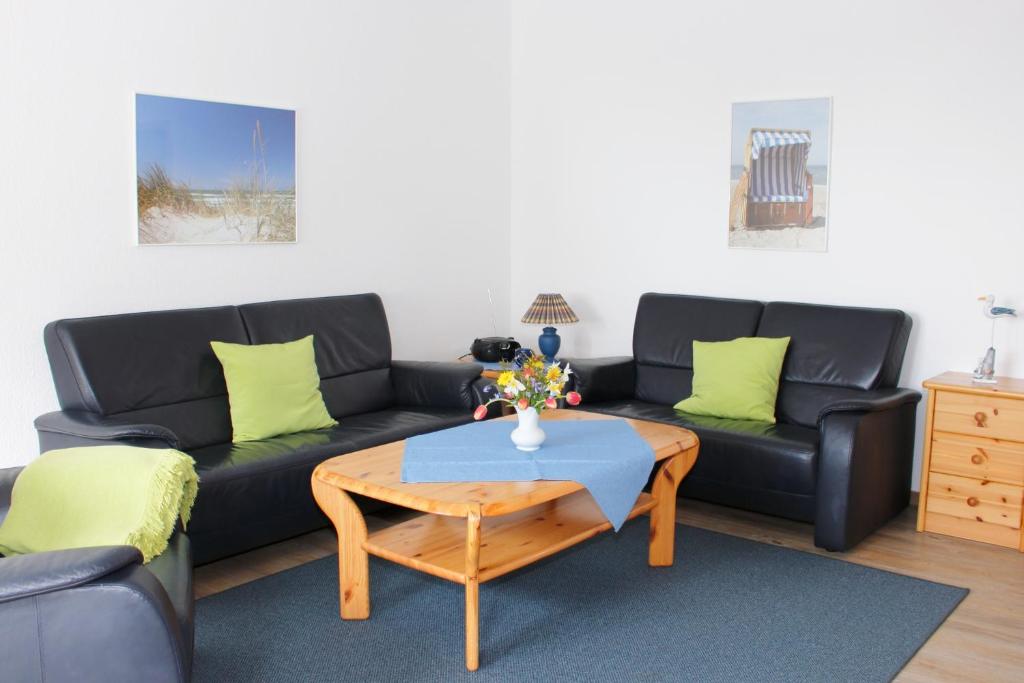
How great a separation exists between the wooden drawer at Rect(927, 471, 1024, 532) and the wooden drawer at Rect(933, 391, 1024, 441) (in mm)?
209

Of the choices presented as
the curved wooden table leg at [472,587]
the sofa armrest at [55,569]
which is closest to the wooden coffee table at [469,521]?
the curved wooden table leg at [472,587]

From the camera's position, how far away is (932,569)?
12.6ft

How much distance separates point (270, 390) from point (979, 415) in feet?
9.76

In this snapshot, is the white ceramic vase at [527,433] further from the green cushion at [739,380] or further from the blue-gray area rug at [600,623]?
the green cushion at [739,380]

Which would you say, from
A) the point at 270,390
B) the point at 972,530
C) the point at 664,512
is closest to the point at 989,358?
the point at 972,530

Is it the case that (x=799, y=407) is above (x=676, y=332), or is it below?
below

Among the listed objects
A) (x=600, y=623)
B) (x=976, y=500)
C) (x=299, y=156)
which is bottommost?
(x=600, y=623)

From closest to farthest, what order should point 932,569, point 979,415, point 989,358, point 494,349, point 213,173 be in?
point 932,569, point 979,415, point 989,358, point 213,173, point 494,349

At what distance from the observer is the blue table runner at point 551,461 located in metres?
3.27

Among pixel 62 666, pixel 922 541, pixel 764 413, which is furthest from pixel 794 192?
pixel 62 666

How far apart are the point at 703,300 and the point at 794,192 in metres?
0.70

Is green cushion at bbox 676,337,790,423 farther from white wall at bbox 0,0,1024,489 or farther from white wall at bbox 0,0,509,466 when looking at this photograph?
white wall at bbox 0,0,509,466

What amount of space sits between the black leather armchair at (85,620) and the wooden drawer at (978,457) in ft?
10.7

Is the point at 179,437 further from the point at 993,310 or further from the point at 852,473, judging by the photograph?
the point at 993,310
